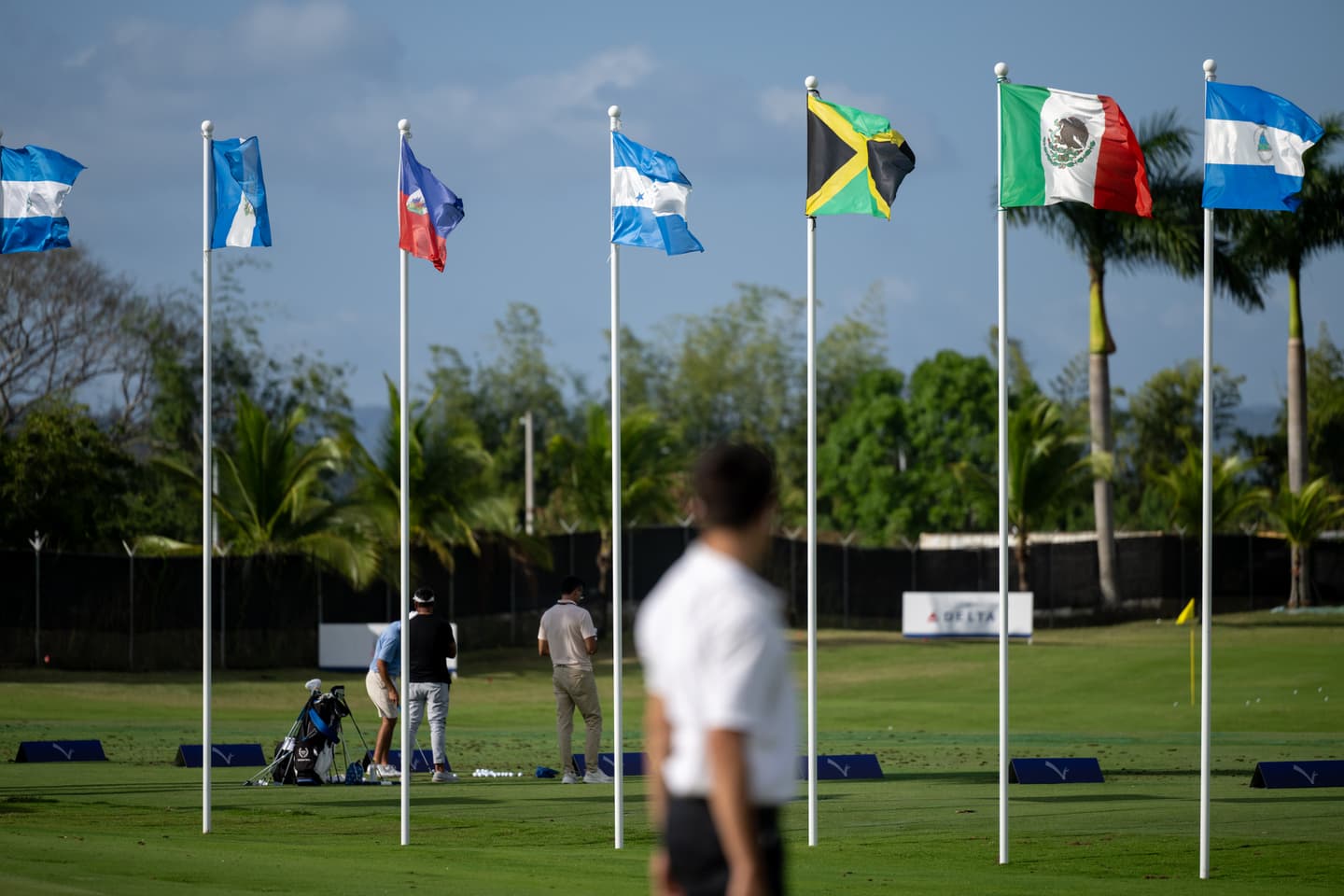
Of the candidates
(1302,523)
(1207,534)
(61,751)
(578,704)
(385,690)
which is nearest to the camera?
(1207,534)

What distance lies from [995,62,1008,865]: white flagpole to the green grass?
56 centimetres

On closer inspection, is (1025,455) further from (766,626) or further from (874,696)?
(766,626)

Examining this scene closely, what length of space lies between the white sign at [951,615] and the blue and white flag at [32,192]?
1127 inches

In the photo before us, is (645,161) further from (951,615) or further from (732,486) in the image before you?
(951,615)

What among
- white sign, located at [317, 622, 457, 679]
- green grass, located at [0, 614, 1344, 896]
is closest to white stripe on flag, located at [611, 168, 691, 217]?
green grass, located at [0, 614, 1344, 896]

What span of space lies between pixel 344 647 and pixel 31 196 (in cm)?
2144

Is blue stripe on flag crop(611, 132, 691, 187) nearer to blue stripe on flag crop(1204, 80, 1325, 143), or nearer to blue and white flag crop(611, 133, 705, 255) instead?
blue and white flag crop(611, 133, 705, 255)

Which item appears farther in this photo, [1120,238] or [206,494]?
[1120,238]

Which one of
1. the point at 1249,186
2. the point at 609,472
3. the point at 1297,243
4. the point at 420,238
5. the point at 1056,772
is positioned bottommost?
the point at 1056,772

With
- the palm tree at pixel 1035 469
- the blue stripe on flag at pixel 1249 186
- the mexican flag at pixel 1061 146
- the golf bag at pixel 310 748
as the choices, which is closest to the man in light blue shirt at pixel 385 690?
the golf bag at pixel 310 748

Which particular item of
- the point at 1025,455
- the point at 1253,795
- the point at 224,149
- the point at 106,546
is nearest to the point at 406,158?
the point at 224,149

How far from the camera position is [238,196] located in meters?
15.0

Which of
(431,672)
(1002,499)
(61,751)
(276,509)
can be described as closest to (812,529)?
(1002,499)

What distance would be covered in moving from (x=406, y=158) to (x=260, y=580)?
2471cm
